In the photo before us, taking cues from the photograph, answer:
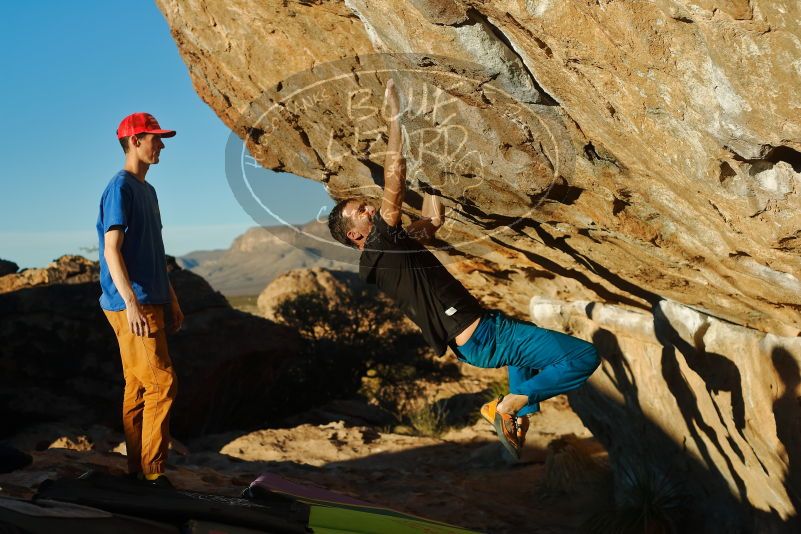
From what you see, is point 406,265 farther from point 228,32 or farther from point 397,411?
point 397,411

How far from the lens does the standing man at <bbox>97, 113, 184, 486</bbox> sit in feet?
15.7

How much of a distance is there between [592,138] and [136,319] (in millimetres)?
2513

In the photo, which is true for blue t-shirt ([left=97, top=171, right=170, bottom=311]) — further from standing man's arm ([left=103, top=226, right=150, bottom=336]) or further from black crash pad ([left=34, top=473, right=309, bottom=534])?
black crash pad ([left=34, top=473, right=309, bottom=534])

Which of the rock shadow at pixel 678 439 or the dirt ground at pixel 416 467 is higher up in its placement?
the rock shadow at pixel 678 439

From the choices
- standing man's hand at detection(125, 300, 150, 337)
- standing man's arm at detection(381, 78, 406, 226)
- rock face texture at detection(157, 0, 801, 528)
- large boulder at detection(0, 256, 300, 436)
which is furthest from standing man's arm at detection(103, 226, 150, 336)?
large boulder at detection(0, 256, 300, 436)

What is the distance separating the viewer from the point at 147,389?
16.2 feet

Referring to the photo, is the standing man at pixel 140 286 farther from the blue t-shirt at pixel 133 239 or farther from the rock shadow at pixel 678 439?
the rock shadow at pixel 678 439

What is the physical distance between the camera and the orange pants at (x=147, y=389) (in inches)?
192

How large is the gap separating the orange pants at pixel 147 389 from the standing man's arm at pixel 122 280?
0.15 meters

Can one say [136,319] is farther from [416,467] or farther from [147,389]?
[416,467]

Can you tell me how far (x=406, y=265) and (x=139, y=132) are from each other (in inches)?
65.7

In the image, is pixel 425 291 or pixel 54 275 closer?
pixel 425 291

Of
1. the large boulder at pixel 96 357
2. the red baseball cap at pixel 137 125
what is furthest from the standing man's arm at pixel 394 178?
the large boulder at pixel 96 357

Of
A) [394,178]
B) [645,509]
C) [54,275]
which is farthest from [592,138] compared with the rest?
[54,275]
